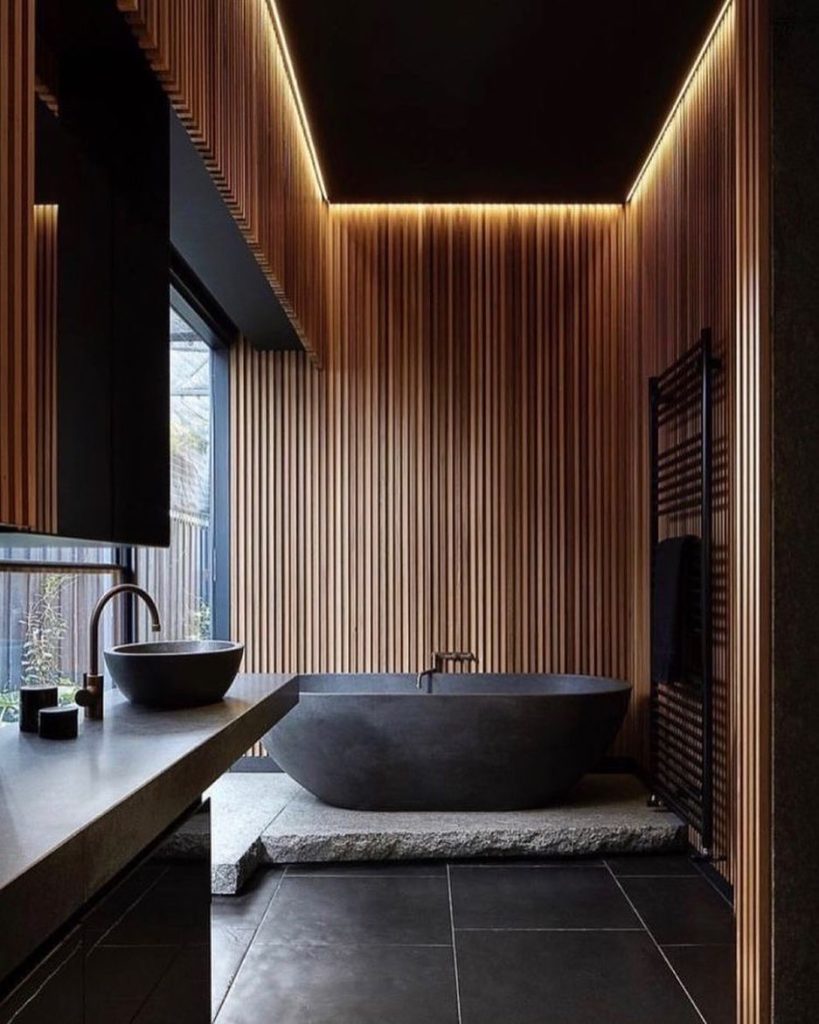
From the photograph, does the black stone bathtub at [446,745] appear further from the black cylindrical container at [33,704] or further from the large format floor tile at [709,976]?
the black cylindrical container at [33,704]

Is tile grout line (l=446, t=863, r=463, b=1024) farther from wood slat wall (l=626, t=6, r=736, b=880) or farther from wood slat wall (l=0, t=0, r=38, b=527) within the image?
wood slat wall (l=0, t=0, r=38, b=527)

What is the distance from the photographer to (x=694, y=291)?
4297 mm

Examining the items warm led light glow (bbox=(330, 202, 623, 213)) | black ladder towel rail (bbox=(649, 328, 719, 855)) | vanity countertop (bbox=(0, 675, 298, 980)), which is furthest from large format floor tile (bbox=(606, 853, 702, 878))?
warm led light glow (bbox=(330, 202, 623, 213))

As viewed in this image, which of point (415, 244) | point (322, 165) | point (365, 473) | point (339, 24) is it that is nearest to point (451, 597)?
point (365, 473)

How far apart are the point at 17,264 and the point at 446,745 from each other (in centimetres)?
328

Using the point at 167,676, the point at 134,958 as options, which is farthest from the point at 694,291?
the point at 134,958

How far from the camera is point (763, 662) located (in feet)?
7.29

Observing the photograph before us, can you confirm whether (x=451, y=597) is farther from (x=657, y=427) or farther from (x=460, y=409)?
(x=657, y=427)

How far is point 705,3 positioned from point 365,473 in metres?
2.86

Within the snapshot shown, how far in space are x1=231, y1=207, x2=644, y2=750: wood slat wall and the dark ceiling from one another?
17.6 inches

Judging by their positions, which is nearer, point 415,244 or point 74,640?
point 74,640

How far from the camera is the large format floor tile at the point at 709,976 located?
110 inches

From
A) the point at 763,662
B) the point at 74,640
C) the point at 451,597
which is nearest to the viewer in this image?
the point at 763,662

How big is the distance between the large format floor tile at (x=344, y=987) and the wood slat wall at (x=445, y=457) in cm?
232
